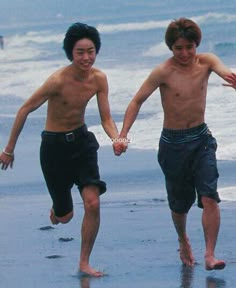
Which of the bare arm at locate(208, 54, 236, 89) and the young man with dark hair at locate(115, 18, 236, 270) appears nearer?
the bare arm at locate(208, 54, 236, 89)

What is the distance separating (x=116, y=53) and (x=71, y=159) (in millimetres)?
26104

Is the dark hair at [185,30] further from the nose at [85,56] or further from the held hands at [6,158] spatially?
the held hands at [6,158]

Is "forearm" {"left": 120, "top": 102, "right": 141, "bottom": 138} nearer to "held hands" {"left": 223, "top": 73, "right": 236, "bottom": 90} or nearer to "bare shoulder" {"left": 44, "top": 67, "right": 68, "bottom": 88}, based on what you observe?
"bare shoulder" {"left": 44, "top": 67, "right": 68, "bottom": 88}

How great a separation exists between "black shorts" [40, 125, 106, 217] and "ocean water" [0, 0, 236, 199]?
432cm

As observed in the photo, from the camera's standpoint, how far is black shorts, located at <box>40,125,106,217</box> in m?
7.73

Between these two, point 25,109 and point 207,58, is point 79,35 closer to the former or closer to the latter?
point 25,109

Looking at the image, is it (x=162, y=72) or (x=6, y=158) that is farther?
(x=6, y=158)

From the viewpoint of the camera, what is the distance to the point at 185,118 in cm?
761

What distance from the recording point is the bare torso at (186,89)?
7.59 m

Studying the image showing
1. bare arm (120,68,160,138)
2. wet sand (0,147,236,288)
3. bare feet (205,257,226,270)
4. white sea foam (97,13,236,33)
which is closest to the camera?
bare feet (205,257,226,270)

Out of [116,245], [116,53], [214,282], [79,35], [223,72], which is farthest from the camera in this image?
[116,53]

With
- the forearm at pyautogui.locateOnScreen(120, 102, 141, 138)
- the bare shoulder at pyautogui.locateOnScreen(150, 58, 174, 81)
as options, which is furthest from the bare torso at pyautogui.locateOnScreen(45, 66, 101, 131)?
the bare shoulder at pyautogui.locateOnScreen(150, 58, 174, 81)

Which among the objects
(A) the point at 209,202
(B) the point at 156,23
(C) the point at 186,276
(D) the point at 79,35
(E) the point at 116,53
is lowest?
(B) the point at 156,23

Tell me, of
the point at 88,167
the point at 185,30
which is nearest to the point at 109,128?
the point at 88,167
